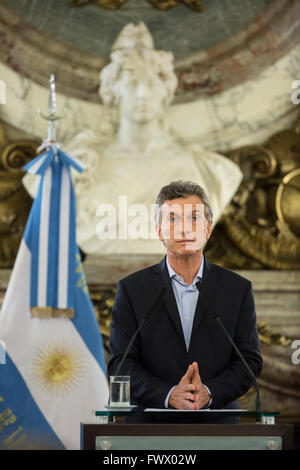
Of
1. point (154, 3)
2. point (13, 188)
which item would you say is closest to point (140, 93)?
point (154, 3)

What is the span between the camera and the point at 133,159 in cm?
639

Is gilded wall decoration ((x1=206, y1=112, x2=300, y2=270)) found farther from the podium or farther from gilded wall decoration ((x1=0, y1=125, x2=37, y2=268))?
the podium

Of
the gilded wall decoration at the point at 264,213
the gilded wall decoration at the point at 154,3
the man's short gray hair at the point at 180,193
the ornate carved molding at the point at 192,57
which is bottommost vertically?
the man's short gray hair at the point at 180,193

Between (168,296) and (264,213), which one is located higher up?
(264,213)

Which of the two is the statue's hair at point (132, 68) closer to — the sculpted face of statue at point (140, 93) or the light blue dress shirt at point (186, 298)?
the sculpted face of statue at point (140, 93)

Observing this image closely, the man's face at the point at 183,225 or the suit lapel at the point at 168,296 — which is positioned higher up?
the man's face at the point at 183,225

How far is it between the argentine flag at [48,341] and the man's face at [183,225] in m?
2.43

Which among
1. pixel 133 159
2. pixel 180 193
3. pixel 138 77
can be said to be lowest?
pixel 180 193

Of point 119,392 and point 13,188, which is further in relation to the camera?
point 13,188

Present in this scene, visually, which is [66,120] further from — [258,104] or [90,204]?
[258,104]

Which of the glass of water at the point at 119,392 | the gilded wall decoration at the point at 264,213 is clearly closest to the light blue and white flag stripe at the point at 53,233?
the gilded wall decoration at the point at 264,213

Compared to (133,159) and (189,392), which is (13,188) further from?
(189,392)

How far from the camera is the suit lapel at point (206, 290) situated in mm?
2662

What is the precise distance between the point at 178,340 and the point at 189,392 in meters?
0.22
